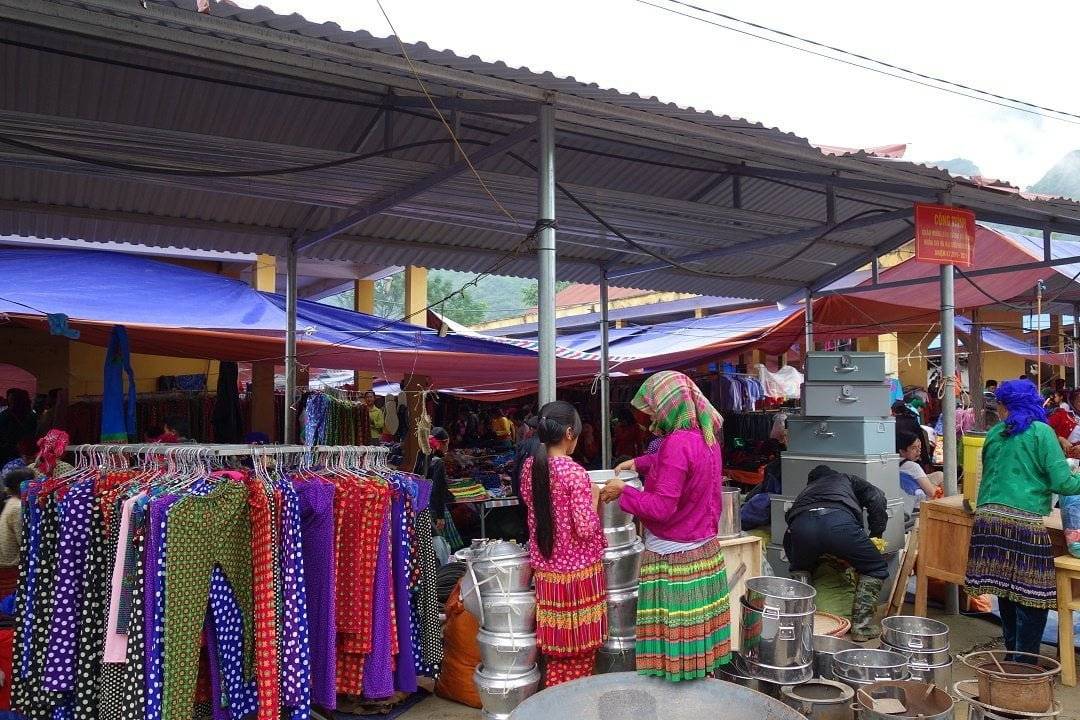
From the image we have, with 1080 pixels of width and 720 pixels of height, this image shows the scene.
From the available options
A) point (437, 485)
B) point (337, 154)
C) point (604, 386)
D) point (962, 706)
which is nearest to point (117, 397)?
point (337, 154)

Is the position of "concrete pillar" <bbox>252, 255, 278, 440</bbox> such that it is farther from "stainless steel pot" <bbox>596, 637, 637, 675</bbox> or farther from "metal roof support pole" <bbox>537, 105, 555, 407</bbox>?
"stainless steel pot" <bbox>596, 637, 637, 675</bbox>

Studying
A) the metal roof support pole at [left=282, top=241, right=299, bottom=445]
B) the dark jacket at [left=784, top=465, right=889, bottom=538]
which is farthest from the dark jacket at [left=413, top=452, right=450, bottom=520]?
the dark jacket at [left=784, top=465, right=889, bottom=538]

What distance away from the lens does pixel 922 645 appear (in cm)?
398

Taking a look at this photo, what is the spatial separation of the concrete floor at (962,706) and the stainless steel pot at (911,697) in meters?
1.09

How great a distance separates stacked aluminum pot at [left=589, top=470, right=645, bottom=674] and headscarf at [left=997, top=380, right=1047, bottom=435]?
2404 millimetres

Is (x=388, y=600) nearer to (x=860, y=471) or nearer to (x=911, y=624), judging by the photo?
(x=911, y=624)

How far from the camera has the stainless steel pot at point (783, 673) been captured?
3508mm

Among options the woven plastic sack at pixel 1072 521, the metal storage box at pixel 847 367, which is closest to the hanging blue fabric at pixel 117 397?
the metal storage box at pixel 847 367

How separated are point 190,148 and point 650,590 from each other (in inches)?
138

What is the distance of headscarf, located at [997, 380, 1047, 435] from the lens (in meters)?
4.60

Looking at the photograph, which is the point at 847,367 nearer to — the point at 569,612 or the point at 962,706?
the point at 962,706

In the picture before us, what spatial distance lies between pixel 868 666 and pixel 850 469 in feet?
8.66

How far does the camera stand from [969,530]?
17.4 feet

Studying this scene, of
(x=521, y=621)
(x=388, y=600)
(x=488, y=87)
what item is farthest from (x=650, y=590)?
(x=488, y=87)
